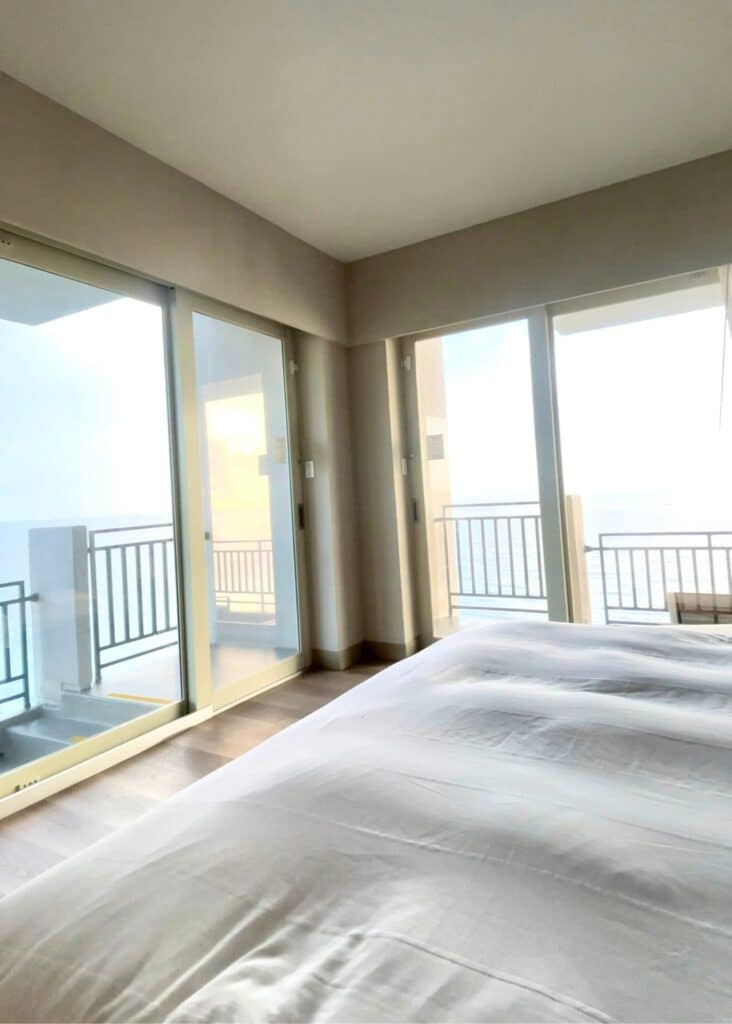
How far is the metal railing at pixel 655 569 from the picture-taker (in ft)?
11.0

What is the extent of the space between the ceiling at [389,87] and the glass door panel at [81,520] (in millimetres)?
726

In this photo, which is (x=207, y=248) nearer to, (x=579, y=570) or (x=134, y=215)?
(x=134, y=215)

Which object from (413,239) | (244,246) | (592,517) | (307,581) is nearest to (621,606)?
(592,517)

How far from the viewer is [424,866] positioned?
691 mm

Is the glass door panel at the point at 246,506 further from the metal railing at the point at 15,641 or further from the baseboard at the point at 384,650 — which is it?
the metal railing at the point at 15,641

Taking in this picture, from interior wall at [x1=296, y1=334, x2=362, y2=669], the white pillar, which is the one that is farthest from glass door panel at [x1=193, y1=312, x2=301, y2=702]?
the white pillar

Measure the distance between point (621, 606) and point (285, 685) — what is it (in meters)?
2.47

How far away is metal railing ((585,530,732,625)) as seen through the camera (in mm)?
3346

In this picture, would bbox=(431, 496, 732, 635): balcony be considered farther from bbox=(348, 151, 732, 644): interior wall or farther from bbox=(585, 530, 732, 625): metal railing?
bbox=(348, 151, 732, 644): interior wall

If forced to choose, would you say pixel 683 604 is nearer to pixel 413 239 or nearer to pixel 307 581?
pixel 307 581

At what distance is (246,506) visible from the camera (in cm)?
346

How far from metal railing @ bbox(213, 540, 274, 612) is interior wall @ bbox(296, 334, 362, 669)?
1.07 feet

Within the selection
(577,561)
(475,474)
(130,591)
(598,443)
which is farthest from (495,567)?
(130,591)

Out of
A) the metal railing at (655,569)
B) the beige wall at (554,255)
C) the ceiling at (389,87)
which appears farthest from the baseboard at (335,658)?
the ceiling at (389,87)
